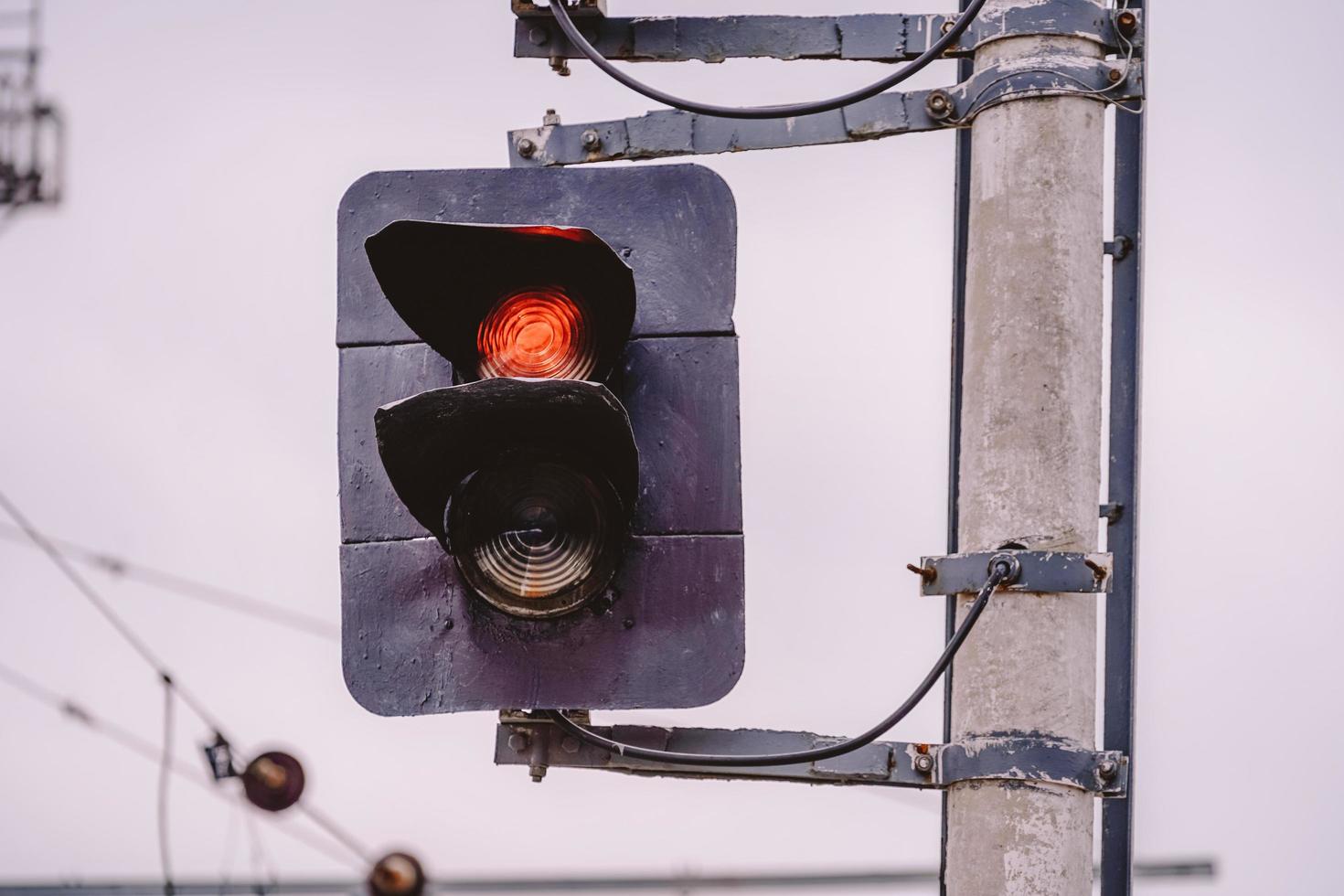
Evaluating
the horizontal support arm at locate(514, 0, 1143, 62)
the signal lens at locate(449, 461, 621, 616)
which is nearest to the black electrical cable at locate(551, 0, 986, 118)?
the horizontal support arm at locate(514, 0, 1143, 62)

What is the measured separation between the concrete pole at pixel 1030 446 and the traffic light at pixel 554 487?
50cm

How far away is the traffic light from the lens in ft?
12.3

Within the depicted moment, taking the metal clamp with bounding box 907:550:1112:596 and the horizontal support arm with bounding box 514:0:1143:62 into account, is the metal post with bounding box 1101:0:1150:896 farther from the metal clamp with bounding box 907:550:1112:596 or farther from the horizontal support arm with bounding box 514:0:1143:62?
the horizontal support arm with bounding box 514:0:1143:62

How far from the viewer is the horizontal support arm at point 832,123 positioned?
4.02 m

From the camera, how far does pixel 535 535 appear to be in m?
3.80

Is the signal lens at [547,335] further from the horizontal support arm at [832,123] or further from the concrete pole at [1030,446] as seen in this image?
the concrete pole at [1030,446]

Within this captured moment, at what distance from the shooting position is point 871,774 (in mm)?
3891

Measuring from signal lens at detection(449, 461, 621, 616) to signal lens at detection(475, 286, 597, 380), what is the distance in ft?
0.65

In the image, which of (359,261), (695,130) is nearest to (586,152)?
(695,130)

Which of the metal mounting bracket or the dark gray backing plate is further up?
the dark gray backing plate

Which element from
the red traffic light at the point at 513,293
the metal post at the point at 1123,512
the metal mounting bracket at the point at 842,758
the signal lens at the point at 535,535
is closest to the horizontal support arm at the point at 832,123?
the metal post at the point at 1123,512

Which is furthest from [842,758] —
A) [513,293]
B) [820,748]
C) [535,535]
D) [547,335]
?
A: [513,293]

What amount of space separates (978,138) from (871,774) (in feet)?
4.25

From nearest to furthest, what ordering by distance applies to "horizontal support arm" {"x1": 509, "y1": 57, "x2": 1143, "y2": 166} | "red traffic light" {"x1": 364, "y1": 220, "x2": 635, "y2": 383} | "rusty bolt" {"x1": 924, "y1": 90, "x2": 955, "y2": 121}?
"red traffic light" {"x1": 364, "y1": 220, "x2": 635, "y2": 383} → "horizontal support arm" {"x1": 509, "y1": 57, "x2": 1143, "y2": 166} → "rusty bolt" {"x1": 924, "y1": 90, "x2": 955, "y2": 121}
